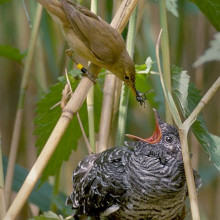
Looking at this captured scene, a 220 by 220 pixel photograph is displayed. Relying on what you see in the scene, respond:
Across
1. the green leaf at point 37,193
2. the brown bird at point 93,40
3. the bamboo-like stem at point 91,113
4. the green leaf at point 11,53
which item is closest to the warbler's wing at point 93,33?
the brown bird at point 93,40

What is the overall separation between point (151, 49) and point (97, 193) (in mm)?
1166

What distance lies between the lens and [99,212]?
75.1 inches

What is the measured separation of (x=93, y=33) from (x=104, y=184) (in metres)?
0.74

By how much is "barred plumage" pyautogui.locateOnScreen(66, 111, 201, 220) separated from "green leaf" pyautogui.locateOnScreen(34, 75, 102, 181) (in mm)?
234

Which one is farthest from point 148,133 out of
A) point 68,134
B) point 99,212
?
point 99,212

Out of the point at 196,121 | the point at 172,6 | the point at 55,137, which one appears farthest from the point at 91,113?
the point at 55,137

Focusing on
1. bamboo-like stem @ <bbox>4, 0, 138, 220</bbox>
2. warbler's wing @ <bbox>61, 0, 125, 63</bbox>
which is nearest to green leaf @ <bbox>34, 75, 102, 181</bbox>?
warbler's wing @ <bbox>61, 0, 125, 63</bbox>

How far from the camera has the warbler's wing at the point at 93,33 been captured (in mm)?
2121

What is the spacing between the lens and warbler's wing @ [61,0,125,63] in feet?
6.96

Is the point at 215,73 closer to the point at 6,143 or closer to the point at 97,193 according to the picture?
the point at 6,143

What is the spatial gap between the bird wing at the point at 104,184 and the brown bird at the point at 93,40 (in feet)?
0.92

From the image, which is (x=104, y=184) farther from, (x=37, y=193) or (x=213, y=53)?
(x=213, y=53)

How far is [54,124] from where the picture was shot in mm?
2068

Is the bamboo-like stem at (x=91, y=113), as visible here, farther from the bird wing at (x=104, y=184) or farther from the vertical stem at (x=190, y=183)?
the vertical stem at (x=190, y=183)
